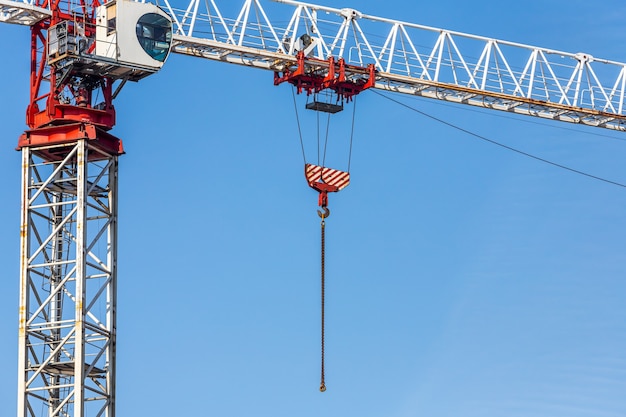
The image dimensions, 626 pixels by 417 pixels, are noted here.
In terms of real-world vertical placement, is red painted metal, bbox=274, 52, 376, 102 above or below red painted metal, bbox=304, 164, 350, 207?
above

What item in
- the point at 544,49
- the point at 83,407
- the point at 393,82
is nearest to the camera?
the point at 83,407

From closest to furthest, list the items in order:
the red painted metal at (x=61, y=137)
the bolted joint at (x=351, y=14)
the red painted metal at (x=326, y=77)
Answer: the red painted metal at (x=61, y=137), the red painted metal at (x=326, y=77), the bolted joint at (x=351, y=14)

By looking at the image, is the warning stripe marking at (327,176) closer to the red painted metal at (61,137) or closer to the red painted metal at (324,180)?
the red painted metal at (324,180)

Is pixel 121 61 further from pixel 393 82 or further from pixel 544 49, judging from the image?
pixel 544 49

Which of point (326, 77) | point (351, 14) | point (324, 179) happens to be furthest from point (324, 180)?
point (351, 14)

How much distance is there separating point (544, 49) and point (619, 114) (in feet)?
23.8

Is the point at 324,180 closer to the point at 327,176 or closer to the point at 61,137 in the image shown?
the point at 327,176

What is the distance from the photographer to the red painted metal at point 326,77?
11225 cm

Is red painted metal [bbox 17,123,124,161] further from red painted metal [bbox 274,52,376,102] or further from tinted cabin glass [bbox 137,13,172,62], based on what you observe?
red painted metal [bbox 274,52,376,102]

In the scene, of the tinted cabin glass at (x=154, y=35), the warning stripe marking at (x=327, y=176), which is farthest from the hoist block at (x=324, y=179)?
the tinted cabin glass at (x=154, y=35)

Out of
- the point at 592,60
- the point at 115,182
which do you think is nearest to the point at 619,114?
the point at 592,60

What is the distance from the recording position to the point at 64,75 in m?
106

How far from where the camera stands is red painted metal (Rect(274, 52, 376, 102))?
112250 mm

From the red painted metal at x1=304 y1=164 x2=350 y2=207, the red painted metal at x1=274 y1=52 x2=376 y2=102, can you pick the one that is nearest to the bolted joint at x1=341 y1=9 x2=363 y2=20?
the red painted metal at x1=274 y1=52 x2=376 y2=102
